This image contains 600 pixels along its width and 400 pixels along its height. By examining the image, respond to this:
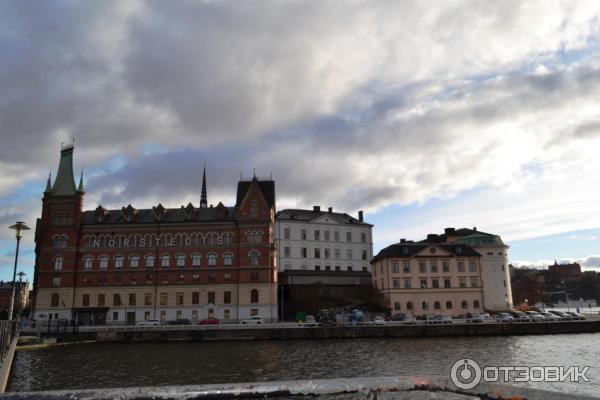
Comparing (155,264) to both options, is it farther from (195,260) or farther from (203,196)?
(203,196)

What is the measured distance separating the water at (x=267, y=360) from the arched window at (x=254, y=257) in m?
23.0

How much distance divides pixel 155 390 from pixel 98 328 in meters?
72.1

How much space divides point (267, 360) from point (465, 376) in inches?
1545

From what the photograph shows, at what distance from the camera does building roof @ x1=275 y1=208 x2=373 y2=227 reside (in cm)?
10256

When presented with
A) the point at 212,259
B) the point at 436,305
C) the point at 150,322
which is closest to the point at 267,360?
the point at 150,322

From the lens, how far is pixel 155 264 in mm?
84000

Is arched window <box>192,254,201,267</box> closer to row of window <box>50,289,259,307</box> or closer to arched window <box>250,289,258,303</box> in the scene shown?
row of window <box>50,289,259,307</box>

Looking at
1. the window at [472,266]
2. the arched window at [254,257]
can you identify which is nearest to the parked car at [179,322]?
the arched window at [254,257]

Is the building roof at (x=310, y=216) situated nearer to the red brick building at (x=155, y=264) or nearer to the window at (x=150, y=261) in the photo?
the red brick building at (x=155, y=264)

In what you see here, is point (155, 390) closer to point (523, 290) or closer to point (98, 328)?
point (98, 328)

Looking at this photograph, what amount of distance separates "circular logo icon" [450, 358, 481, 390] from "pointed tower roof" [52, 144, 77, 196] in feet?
300

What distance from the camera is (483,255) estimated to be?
96625 mm

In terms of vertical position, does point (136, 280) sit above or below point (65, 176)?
below

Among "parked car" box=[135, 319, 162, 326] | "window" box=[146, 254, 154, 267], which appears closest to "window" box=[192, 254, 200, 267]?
"window" box=[146, 254, 154, 267]
